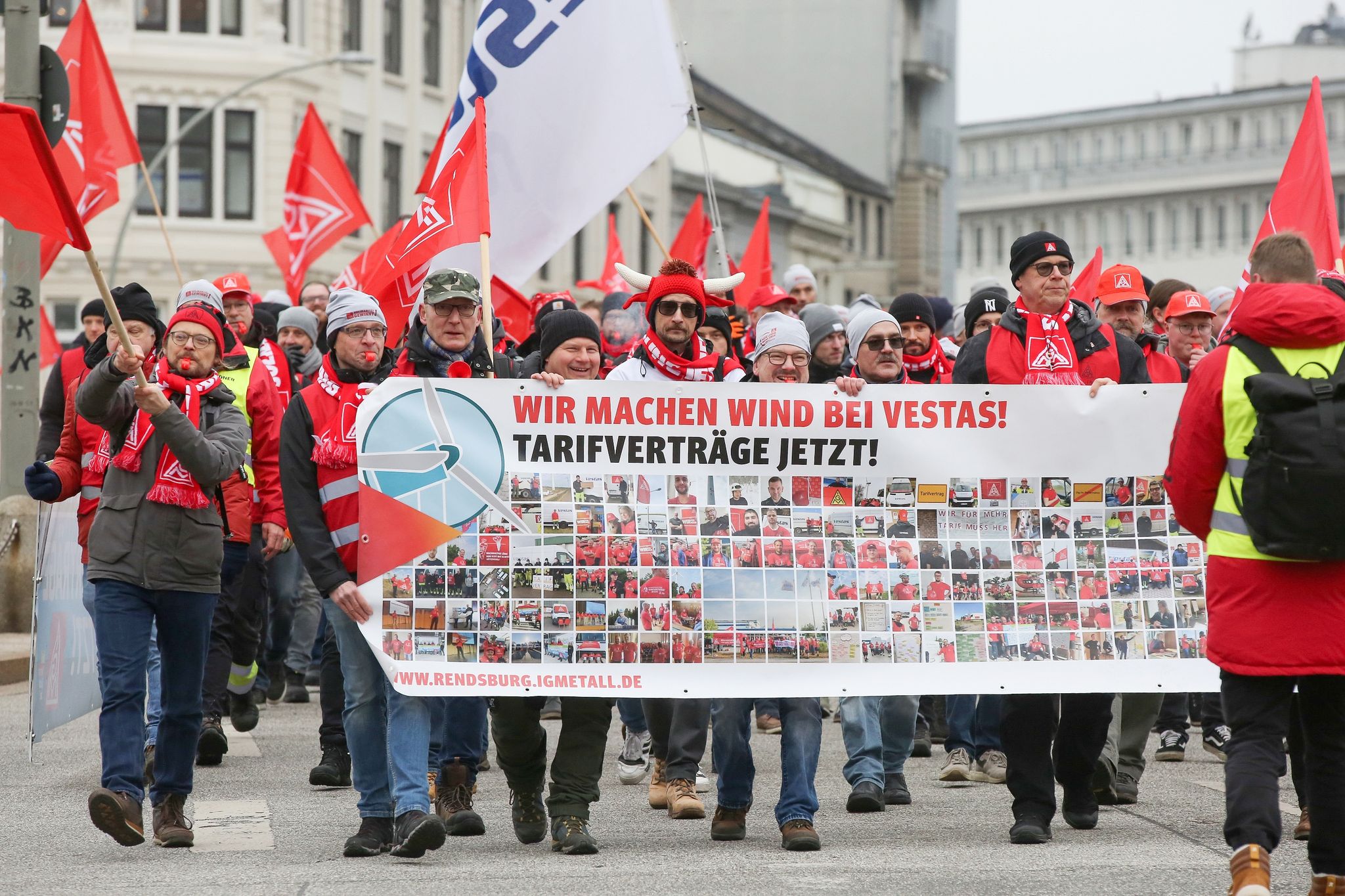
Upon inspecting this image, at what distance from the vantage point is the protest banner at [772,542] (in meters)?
7.19

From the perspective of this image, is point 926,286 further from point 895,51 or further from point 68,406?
point 68,406

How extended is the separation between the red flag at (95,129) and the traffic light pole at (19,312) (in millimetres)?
652

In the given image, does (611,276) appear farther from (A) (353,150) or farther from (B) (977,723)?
(A) (353,150)

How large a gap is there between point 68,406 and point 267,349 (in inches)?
80.8

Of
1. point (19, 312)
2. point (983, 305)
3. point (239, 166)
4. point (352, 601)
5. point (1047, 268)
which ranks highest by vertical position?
point (239, 166)

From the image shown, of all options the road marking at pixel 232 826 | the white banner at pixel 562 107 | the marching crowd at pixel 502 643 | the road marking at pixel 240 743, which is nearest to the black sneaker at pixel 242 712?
the road marking at pixel 240 743

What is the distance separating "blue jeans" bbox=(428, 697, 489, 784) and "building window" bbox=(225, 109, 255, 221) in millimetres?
31594

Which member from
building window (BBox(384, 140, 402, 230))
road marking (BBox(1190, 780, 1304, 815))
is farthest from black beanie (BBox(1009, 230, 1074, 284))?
building window (BBox(384, 140, 402, 230))

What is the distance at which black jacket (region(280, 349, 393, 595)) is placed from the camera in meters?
7.08

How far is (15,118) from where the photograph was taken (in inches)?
262

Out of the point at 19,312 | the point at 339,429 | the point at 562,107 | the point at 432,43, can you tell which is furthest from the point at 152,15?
the point at 339,429

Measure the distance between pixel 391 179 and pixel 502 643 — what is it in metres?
35.9

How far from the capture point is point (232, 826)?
25.9 ft

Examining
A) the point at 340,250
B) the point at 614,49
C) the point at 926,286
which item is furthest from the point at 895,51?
the point at 614,49
